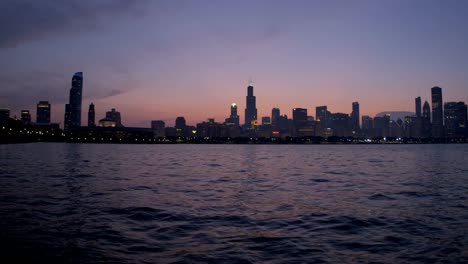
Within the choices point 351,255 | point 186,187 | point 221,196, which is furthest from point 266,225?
point 186,187

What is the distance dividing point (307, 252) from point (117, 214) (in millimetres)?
11028

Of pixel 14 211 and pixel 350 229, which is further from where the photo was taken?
pixel 14 211

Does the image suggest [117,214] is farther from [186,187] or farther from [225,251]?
[186,187]

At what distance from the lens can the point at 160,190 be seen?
28828 millimetres

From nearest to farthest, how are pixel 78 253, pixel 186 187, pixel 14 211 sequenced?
pixel 78 253 → pixel 14 211 → pixel 186 187

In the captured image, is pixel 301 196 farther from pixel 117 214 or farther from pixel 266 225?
pixel 117 214

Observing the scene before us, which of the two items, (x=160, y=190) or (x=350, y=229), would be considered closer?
(x=350, y=229)

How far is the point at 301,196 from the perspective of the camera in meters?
25.8

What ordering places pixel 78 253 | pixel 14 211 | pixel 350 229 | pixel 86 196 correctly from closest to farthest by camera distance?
1. pixel 78 253
2. pixel 350 229
3. pixel 14 211
4. pixel 86 196

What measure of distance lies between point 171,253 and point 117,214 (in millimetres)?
8041

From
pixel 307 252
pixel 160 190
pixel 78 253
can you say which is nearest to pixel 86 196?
pixel 160 190

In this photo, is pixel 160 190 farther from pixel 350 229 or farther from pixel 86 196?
pixel 350 229

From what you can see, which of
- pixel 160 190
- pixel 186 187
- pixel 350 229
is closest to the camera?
pixel 350 229

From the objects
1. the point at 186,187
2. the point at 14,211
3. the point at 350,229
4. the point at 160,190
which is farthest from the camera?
the point at 186,187
